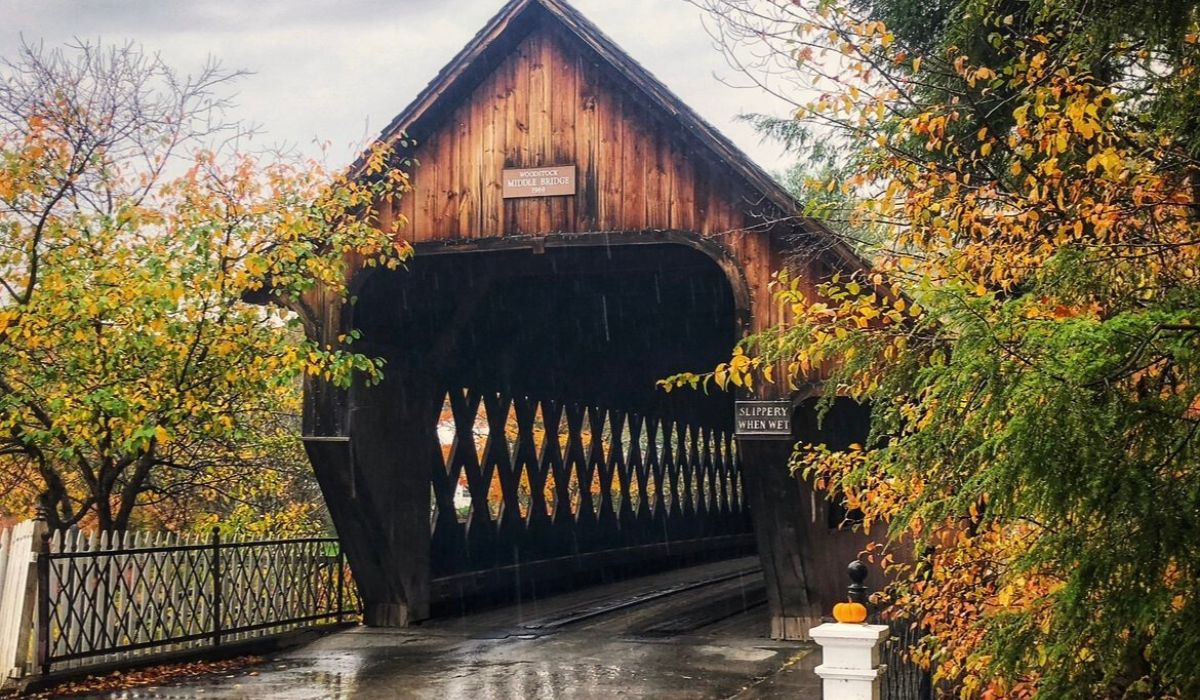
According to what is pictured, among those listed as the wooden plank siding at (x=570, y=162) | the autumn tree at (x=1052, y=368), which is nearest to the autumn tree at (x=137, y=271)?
the wooden plank siding at (x=570, y=162)

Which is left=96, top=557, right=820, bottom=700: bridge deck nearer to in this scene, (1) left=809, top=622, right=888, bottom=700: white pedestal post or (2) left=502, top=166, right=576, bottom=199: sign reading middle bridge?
(1) left=809, top=622, right=888, bottom=700: white pedestal post

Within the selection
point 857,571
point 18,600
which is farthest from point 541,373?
point 857,571

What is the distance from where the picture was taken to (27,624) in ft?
28.3

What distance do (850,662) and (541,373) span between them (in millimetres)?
10122

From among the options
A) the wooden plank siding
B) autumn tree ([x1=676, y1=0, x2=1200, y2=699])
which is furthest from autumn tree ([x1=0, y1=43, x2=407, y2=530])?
autumn tree ([x1=676, y1=0, x2=1200, y2=699])

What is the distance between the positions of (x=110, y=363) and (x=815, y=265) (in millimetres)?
5940

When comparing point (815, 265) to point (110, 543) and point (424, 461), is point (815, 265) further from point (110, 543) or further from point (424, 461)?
point (110, 543)

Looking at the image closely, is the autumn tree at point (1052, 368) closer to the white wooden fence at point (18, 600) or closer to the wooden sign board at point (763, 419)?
the wooden sign board at point (763, 419)

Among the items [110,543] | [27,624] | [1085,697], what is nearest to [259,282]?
[110,543]

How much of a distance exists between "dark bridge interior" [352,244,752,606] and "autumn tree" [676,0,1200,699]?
14.5 feet

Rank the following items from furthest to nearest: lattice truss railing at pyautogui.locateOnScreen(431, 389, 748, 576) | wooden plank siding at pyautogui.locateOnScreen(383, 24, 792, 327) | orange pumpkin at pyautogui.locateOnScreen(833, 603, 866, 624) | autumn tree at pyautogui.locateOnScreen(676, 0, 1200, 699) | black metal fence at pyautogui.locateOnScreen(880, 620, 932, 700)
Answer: lattice truss railing at pyautogui.locateOnScreen(431, 389, 748, 576) → wooden plank siding at pyautogui.locateOnScreen(383, 24, 792, 327) → black metal fence at pyautogui.locateOnScreen(880, 620, 932, 700) → orange pumpkin at pyautogui.locateOnScreen(833, 603, 866, 624) → autumn tree at pyautogui.locateOnScreen(676, 0, 1200, 699)

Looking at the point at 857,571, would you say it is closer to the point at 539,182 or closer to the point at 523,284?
the point at 539,182

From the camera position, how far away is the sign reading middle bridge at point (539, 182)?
10812 mm

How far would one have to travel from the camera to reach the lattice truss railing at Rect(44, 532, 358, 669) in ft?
29.6
